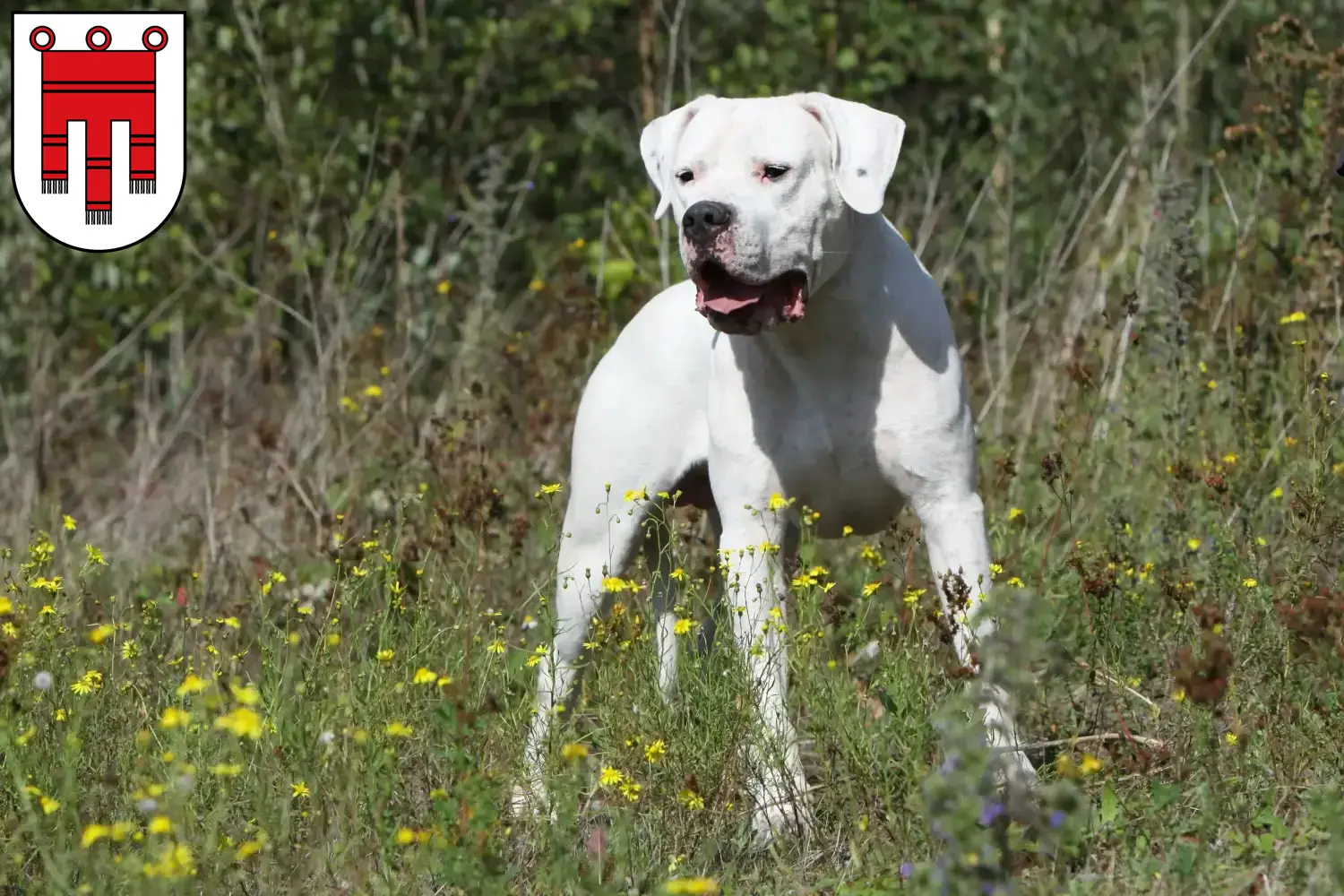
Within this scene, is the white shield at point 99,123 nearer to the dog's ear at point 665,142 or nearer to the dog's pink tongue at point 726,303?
the dog's ear at point 665,142

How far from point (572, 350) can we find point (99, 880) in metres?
3.46

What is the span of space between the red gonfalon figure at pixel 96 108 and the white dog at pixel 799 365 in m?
2.67

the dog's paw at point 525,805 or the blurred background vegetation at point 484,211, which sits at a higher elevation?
the blurred background vegetation at point 484,211

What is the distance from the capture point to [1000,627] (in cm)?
323

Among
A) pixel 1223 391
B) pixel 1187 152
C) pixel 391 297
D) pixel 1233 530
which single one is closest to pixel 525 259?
pixel 391 297

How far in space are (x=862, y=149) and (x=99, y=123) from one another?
3229mm

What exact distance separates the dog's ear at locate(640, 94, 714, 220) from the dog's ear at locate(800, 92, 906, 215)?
337 mm

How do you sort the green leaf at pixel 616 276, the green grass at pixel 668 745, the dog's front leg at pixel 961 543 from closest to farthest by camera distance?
the green grass at pixel 668 745 → the dog's front leg at pixel 961 543 → the green leaf at pixel 616 276

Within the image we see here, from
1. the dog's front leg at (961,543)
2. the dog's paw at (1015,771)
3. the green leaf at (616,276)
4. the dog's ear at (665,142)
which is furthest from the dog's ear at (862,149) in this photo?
the green leaf at (616,276)

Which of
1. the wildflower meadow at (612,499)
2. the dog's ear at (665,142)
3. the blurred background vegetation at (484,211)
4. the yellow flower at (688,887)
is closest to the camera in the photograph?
the yellow flower at (688,887)

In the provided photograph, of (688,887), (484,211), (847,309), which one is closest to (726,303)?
(847,309)

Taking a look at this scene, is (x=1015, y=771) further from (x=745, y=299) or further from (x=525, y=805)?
(x=745, y=299)

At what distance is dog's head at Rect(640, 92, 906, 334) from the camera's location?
374 cm

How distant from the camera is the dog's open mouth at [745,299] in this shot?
3.79 metres
